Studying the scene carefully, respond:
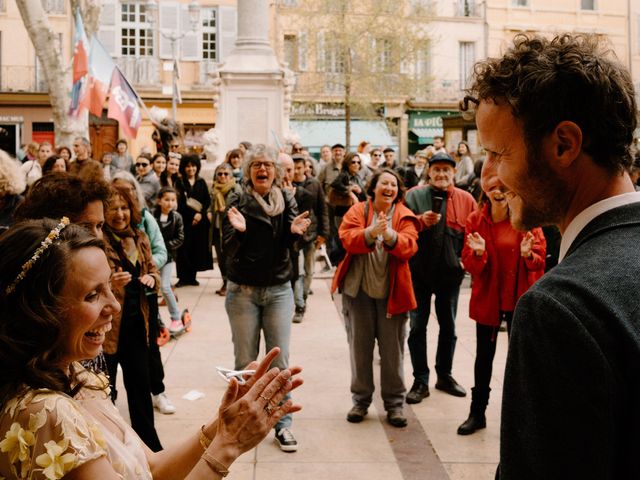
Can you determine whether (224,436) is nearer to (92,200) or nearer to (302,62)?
(92,200)

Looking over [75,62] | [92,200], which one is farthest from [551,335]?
[75,62]

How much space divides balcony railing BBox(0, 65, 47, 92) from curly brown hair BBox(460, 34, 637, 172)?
33.9 metres

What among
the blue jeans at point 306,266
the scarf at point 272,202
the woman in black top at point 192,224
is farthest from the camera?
the woman in black top at point 192,224

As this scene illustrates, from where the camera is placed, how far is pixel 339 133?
34.6 m

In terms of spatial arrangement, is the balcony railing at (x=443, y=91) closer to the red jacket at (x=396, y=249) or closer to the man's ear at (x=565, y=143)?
the red jacket at (x=396, y=249)

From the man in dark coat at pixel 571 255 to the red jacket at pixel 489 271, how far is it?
3480mm

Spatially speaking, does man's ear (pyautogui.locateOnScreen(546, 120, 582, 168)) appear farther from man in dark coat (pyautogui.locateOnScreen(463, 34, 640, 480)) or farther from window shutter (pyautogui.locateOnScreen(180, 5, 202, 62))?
window shutter (pyautogui.locateOnScreen(180, 5, 202, 62))

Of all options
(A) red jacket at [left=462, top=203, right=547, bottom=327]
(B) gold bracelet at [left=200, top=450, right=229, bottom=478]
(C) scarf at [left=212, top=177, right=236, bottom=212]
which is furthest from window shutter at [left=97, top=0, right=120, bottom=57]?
(B) gold bracelet at [left=200, top=450, right=229, bottom=478]

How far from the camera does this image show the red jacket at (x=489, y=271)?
16.3ft

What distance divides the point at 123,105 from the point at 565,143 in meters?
10.5

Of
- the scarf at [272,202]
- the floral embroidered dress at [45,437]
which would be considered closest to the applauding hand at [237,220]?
the scarf at [272,202]

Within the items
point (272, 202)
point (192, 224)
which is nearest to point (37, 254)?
point (272, 202)

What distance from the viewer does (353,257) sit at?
17.8ft

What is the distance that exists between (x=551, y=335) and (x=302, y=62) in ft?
108
